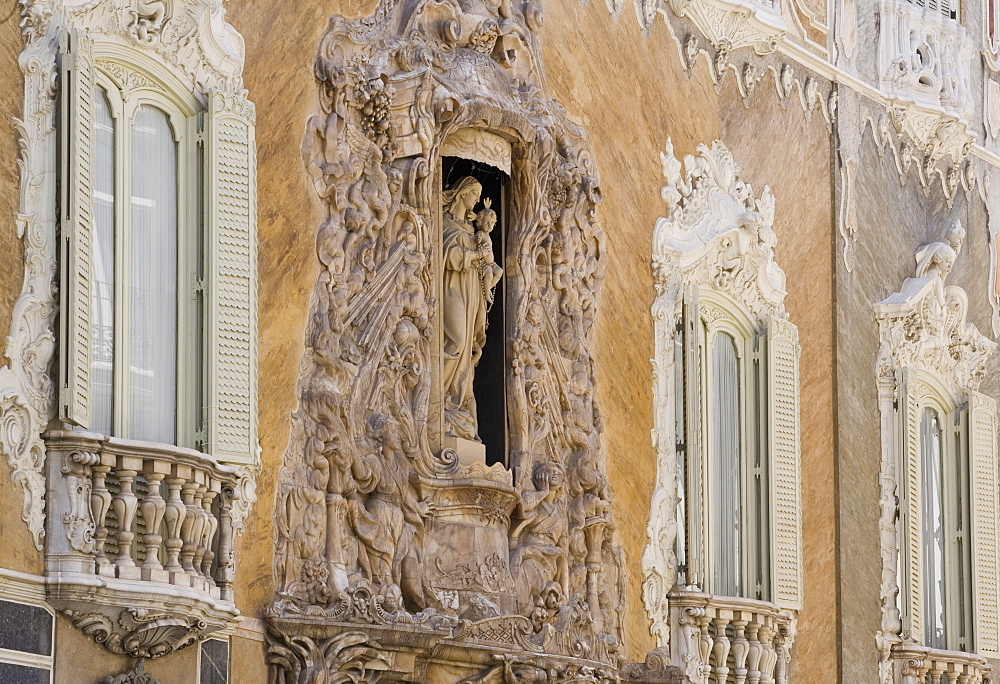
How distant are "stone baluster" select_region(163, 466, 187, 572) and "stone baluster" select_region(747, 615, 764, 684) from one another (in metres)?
6.55

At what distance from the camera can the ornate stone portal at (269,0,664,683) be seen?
1631 cm

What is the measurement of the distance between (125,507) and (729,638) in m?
6.89

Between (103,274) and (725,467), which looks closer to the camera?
(103,274)

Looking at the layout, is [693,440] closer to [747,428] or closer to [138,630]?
[747,428]

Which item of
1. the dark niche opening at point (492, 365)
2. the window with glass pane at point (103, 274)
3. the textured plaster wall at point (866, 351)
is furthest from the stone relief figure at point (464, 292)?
the textured plaster wall at point (866, 351)

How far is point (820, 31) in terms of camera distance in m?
22.1

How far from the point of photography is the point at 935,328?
2286cm

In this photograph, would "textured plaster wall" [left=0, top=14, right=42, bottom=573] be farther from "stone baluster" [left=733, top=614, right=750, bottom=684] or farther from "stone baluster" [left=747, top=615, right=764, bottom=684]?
"stone baluster" [left=747, top=615, right=764, bottom=684]

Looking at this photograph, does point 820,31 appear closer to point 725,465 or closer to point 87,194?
point 725,465

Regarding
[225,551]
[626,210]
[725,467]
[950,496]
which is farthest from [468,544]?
[950,496]

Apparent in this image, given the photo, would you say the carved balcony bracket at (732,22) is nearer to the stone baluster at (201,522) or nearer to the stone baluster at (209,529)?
the stone baluster at (209,529)

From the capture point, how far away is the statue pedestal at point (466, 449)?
17.3 meters

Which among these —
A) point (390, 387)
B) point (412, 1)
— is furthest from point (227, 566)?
point (412, 1)

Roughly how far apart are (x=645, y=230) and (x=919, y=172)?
15.8ft
